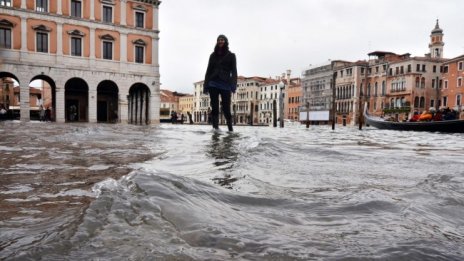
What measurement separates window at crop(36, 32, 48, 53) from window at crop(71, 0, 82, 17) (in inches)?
94.6

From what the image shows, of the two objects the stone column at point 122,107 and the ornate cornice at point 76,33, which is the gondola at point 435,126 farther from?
Result: the ornate cornice at point 76,33

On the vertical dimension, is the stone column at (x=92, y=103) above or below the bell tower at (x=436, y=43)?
below

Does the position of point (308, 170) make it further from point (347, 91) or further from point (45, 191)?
point (347, 91)

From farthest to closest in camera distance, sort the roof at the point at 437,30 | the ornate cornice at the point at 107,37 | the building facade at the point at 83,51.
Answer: the roof at the point at 437,30 < the ornate cornice at the point at 107,37 < the building facade at the point at 83,51

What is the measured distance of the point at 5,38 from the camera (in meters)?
22.5

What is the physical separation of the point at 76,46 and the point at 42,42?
204cm

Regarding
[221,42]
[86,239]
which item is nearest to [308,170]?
[86,239]

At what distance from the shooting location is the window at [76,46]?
80.5 ft

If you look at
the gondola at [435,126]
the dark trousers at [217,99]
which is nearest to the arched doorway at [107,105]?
the gondola at [435,126]

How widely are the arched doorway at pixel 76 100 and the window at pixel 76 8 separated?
5.33m

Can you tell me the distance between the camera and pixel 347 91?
63875 mm

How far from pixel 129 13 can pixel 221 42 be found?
2230 centimetres

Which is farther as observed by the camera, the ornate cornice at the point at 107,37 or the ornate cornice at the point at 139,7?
the ornate cornice at the point at 139,7

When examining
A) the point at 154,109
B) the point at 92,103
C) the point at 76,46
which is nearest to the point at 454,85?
the point at 154,109
